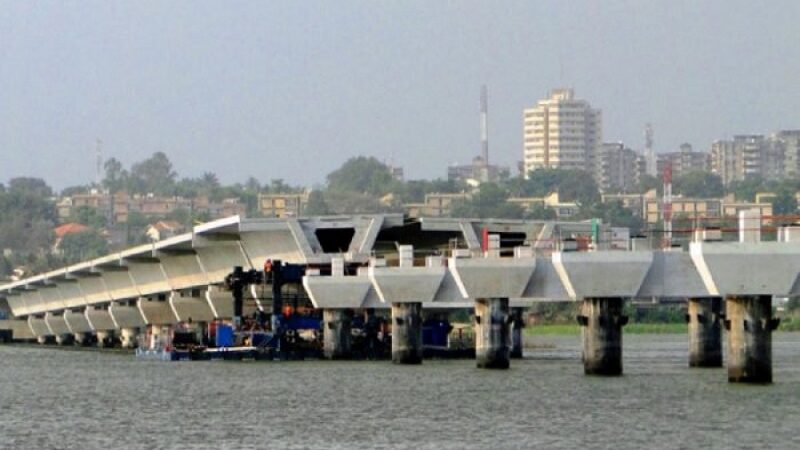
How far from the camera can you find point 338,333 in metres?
107

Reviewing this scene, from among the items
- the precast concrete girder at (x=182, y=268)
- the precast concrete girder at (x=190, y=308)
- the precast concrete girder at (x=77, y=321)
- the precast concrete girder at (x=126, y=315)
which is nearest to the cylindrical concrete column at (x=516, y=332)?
the precast concrete girder at (x=182, y=268)

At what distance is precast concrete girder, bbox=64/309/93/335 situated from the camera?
177 m

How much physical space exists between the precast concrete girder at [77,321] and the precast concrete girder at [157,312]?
24.7m

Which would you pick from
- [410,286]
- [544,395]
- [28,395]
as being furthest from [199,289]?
[544,395]

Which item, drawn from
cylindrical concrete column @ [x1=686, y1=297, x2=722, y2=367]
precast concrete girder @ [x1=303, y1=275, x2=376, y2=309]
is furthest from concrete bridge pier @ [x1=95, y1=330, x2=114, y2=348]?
cylindrical concrete column @ [x1=686, y1=297, x2=722, y2=367]

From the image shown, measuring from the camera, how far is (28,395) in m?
82.6

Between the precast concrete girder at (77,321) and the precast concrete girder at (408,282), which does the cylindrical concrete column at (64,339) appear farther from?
the precast concrete girder at (408,282)

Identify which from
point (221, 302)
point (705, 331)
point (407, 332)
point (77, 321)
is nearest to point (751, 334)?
point (705, 331)

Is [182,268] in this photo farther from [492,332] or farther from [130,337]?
[492,332]

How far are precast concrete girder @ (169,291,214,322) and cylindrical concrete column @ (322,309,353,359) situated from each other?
30.5m

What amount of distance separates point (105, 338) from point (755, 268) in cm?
10961

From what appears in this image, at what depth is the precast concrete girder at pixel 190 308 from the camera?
138m

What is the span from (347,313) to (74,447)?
50.9 meters

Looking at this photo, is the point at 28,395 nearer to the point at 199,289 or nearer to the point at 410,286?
the point at 410,286
